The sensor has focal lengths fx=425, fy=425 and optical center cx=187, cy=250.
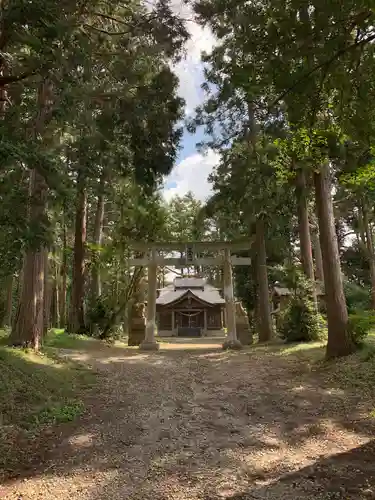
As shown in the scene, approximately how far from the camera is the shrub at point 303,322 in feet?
43.4

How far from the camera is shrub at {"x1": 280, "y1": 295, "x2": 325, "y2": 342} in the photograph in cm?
1323

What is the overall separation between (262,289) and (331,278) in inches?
262

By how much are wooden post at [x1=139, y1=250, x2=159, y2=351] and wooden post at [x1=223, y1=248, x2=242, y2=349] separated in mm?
2578

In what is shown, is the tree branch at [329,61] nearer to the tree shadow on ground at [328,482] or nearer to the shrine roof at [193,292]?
the tree shadow on ground at [328,482]

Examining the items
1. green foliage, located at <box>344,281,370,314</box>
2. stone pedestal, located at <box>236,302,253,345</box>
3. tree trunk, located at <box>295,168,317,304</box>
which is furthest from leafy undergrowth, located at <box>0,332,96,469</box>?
green foliage, located at <box>344,281,370,314</box>

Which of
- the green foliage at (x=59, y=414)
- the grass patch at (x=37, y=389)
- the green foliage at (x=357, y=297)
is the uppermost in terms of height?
the green foliage at (x=357, y=297)

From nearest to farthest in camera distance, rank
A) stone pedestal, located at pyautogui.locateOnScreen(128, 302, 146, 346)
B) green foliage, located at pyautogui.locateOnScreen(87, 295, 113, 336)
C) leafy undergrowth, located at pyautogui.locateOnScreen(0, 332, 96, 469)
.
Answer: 1. leafy undergrowth, located at pyautogui.locateOnScreen(0, 332, 96, 469)
2. stone pedestal, located at pyautogui.locateOnScreen(128, 302, 146, 346)
3. green foliage, located at pyautogui.locateOnScreen(87, 295, 113, 336)

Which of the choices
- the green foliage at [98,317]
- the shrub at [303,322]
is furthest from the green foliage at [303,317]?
the green foliage at [98,317]

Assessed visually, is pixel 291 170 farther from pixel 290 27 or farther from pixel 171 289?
pixel 171 289

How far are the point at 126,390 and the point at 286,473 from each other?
4.32 m

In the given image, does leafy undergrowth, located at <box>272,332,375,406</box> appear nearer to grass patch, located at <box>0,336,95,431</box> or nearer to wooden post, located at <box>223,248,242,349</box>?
wooden post, located at <box>223,248,242,349</box>

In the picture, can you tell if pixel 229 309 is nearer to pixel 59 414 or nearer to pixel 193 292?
pixel 59 414

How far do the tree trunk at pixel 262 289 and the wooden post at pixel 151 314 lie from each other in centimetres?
403

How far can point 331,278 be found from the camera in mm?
9727
